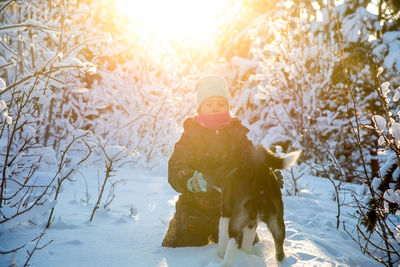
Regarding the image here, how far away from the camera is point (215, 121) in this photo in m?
2.36

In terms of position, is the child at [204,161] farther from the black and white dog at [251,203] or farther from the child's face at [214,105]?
the black and white dog at [251,203]

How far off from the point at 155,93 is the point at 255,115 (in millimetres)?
5379

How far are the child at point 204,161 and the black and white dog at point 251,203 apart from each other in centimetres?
22

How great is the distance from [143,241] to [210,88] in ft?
4.88

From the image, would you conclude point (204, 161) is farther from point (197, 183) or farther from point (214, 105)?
point (214, 105)

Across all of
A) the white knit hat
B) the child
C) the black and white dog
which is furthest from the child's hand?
the white knit hat

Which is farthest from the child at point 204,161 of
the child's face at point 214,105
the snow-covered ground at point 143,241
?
the snow-covered ground at point 143,241

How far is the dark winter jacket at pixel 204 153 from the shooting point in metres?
2.22

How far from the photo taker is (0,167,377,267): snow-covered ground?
1.78 meters

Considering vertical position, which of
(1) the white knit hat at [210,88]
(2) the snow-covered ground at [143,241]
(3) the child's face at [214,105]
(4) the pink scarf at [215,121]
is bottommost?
(2) the snow-covered ground at [143,241]

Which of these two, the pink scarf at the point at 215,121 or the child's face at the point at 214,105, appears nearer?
the pink scarf at the point at 215,121

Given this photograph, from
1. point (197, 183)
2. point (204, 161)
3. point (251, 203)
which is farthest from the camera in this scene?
point (204, 161)

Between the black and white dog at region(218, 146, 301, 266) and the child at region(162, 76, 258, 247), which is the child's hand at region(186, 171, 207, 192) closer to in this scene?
the child at region(162, 76, 258, 247)

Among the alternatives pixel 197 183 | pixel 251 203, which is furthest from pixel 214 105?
pixel 251 203
